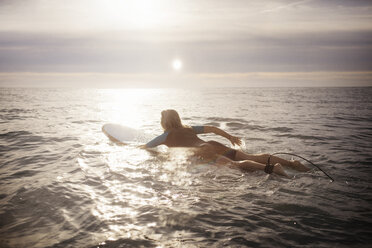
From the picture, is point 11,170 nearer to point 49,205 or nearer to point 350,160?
point 49,205

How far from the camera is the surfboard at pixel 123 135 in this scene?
10438 millimetres

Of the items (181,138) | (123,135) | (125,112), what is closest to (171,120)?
(181,138)

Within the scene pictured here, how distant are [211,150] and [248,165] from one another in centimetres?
108

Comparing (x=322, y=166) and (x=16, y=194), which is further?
(x=322, y=166)

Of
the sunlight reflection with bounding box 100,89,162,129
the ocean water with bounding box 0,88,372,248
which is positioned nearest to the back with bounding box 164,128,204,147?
the ocean water with bounding box 0,88,372,248

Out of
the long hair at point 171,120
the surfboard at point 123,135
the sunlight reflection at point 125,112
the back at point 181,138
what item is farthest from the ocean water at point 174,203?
the sunlight reflection at point 125,112

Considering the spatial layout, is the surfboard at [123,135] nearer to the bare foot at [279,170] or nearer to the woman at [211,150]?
the woman at [211,150]

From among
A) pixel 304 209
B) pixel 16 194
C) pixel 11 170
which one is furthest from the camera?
pixel 11 170

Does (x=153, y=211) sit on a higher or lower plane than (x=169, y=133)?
lower

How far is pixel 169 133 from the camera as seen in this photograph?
295 inches

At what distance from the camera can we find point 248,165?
616cm

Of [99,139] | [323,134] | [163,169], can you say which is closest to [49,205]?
[163,169]

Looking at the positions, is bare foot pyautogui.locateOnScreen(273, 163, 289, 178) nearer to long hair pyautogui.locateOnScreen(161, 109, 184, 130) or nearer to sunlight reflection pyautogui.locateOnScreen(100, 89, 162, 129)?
long hair pyautogui.locateOnScreen(161, 109, 184, 130)

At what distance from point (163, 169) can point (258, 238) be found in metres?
3.62
